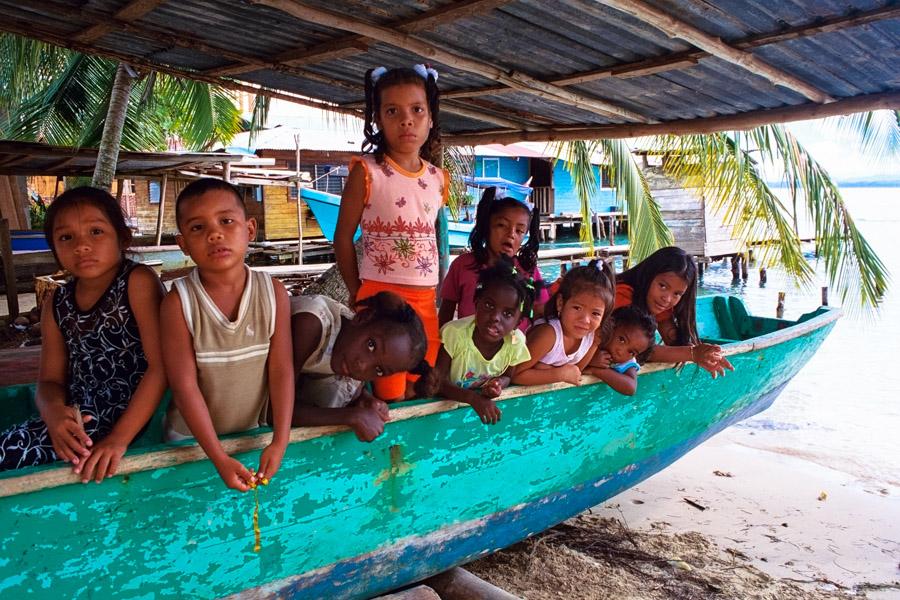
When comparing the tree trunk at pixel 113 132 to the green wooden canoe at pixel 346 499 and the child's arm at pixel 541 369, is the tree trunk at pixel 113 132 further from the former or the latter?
the child's arm at pixel 541 369

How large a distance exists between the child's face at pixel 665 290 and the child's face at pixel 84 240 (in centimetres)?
247

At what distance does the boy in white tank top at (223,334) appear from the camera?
201cm

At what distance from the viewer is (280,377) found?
2164mm

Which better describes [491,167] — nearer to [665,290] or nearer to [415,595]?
[665,290]

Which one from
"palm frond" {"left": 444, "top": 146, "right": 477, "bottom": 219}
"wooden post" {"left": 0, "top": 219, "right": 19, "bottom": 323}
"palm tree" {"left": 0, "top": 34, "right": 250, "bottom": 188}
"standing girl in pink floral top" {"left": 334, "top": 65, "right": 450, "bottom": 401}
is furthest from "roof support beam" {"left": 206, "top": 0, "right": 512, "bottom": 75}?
"wooden post" {"left": 0, "top": 219, "right": 19, "bottom": 323}

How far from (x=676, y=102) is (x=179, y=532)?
154 inches

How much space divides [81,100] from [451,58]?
9345mm

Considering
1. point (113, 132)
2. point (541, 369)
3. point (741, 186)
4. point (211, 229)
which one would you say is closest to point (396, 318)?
point (211, 229)

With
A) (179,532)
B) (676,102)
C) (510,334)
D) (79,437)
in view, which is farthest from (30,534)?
(676,102)

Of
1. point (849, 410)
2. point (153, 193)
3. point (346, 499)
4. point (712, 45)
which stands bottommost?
point (849, 410)

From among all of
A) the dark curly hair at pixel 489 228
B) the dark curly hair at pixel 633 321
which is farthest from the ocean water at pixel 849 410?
the dark curly hair at pixel 489 228

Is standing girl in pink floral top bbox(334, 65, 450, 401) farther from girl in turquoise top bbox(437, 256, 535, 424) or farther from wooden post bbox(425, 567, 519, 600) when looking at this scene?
wooden post bbox(425, 567, 519, 600)

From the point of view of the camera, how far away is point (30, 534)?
182 centimetres

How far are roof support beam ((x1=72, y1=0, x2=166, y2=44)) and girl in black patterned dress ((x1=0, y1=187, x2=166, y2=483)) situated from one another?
123cm
